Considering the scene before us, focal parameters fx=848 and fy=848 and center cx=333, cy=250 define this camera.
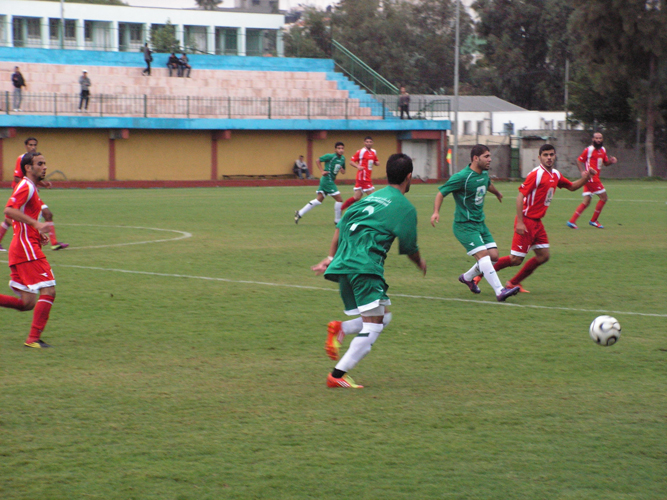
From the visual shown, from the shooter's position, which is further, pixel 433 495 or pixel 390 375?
pixel 390 375

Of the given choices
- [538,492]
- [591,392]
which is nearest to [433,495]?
[538,492]

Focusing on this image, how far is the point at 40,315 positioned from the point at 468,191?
4.96 meters

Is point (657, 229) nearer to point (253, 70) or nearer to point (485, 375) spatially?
point (485, 375)

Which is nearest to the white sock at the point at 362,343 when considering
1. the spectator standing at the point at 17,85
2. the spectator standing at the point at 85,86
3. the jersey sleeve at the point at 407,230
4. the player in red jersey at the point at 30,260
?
the jersey sleeve at the point at 407,230

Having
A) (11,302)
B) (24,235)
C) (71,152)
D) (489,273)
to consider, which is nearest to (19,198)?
(24,235)

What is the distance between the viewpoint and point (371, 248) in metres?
5.79

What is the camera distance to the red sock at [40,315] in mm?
7215

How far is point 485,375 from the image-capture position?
6.35 metres

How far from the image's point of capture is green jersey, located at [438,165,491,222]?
9789mm

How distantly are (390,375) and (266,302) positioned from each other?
3.46 meters

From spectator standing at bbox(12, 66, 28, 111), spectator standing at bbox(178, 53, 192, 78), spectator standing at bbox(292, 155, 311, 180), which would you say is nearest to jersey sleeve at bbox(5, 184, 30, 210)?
spectator standing at bbox(12, 66, 28, 111)

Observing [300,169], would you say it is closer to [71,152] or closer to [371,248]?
[71,152]

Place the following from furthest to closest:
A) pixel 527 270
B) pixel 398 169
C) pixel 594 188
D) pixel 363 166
Answer: pixel 363 166 → pixel 594 188 → pixel 527 270 → pixel 398 169

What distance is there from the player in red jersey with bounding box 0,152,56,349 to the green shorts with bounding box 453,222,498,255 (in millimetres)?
4716
